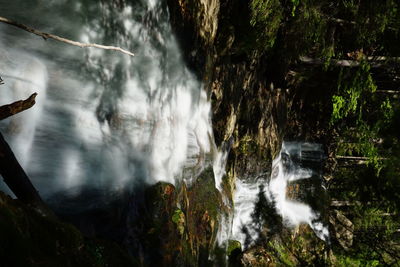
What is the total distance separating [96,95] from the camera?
14.4 feet

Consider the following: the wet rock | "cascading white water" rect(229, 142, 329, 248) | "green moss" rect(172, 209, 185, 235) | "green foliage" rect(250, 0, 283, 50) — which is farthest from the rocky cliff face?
the wet rock

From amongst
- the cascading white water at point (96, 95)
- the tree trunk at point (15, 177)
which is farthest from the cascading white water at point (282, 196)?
the tree trunk at point (15, 177)

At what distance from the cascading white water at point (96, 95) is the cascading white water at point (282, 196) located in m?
3.91

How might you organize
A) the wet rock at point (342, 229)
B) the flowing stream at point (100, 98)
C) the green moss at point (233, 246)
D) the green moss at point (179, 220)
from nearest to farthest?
the flowing stream at point (100, 98), the green moss at point (179, 220), the green moss at point (233, 246), the wet rock at point (342, 229)

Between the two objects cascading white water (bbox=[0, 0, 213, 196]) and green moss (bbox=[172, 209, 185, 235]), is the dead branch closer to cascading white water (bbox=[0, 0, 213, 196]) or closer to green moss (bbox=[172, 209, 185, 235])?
cascading white water (bbox=[0, 0, 213, 196])

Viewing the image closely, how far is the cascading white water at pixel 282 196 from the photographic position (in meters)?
9.72

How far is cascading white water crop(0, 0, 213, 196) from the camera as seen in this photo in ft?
11.9

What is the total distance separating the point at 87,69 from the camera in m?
4.25

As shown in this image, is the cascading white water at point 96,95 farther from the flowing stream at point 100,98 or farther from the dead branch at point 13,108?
the dead branch at point 13,108

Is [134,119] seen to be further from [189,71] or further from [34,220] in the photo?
[34,220]

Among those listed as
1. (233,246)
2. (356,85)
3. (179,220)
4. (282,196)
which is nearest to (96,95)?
(179,220)

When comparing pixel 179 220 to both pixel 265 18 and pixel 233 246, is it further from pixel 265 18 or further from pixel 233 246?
pixel 233 246

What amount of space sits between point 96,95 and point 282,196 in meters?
8.08

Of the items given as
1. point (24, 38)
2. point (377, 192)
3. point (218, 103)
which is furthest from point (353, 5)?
point (377, 192)
